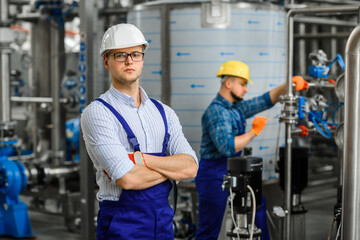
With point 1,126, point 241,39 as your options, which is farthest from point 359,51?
point 1,126

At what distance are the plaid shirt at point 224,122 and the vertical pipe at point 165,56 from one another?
0.41 m

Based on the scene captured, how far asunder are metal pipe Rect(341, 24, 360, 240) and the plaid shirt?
107 cm

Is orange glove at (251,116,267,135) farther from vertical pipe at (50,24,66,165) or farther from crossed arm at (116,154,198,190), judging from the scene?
vertical pipe at (50,24,66,165)

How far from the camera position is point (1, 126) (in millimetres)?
5082

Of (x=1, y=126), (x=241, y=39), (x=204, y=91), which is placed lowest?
(x=1, y=126)

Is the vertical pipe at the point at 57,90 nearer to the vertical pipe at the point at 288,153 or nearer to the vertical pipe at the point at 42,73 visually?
the vertical pipe at the point at 42,73

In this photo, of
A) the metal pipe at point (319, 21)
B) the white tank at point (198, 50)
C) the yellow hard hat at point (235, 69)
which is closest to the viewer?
the yellow hard hat at point (235, 69)

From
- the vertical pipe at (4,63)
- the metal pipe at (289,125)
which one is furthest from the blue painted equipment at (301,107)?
the vertical pipe at (4,63)

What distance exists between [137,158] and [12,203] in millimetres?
2969

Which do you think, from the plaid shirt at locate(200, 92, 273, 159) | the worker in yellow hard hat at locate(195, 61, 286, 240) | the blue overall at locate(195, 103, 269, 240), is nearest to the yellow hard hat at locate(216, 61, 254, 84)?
the worker in yellow hard hat at locate(195, 61, 286, 240)

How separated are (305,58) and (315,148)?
1.31 metres

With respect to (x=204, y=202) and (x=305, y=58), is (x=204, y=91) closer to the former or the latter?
(x=204, y=202)

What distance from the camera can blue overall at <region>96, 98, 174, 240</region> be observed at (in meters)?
2.43

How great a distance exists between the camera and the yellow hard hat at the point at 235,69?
12.3 feet
